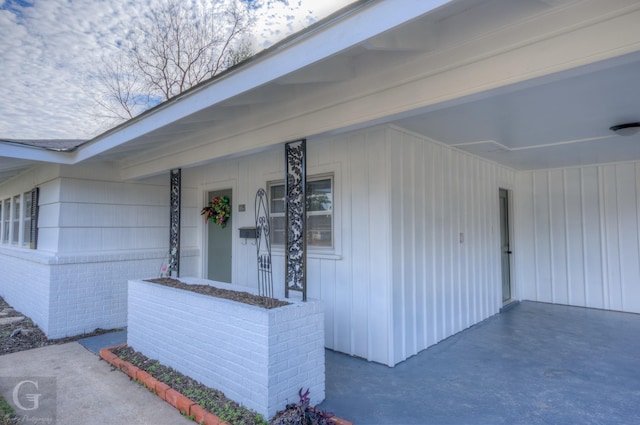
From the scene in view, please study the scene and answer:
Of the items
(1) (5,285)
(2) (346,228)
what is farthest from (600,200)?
(1) (5,285)

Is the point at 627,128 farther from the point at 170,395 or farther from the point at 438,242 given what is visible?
the point at 170,395

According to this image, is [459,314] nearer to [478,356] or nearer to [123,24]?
[478,356]

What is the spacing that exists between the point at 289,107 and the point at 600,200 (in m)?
5.95

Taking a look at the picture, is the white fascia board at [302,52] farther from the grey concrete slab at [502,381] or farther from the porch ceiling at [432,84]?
the grey concrete slab at [502,381]

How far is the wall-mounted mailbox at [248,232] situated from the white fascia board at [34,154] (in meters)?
2.50

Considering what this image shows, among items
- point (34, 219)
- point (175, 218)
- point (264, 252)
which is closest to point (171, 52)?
point (34, 219)

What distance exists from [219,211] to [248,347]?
3.52 metres

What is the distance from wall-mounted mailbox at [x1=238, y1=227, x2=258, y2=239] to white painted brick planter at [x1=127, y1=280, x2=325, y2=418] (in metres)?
1.83

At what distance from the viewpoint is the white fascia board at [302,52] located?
6.02ft

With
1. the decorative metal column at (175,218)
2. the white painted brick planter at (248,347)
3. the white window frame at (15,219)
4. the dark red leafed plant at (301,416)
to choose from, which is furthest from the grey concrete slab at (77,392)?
the white window frame at (15,219)

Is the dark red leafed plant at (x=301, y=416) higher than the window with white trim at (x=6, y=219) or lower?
lower

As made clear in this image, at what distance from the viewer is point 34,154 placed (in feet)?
15.2

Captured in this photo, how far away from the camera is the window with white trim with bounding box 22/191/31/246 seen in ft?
21.5

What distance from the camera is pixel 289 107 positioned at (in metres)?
3.37
